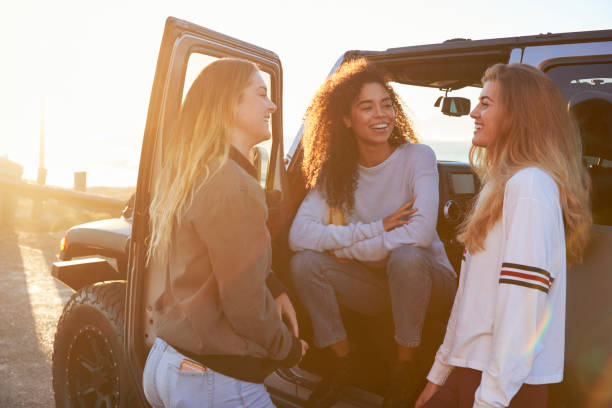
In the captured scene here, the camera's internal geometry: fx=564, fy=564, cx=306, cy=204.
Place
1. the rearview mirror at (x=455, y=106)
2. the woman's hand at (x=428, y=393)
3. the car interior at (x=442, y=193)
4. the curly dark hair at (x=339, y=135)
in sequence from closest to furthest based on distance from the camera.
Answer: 1. the woman's hand at (x=428, y=393)
2. the car interior at (x=442, y=193)
3. the curly dark hair at (x=339, y=135)
4. the rearview mirror at (x=455, y=106)

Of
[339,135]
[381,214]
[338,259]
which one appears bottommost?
[338,259]

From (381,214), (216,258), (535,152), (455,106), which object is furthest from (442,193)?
(216,258)

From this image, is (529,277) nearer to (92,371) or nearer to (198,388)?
(198,388)

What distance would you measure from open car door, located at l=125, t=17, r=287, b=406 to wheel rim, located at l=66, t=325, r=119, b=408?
1.05 ft

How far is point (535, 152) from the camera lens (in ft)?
6.01

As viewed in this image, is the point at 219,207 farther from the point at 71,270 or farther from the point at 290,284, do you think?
the point at 71,270

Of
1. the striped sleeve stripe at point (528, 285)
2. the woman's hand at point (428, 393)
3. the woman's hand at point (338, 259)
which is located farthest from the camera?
the woman's hand at point (338, 259)

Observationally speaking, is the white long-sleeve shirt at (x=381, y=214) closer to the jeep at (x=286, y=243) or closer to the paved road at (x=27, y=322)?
the jeep at (x=286, y=243)

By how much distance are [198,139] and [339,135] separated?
157 cm

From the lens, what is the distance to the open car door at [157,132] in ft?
8.01

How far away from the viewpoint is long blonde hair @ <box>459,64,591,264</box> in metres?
1.80

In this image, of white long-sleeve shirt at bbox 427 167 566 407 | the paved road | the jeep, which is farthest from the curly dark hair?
the paved road

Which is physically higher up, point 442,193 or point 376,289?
point 442,193

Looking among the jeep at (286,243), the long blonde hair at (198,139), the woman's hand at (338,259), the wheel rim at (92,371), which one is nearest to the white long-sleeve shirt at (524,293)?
the jeep at (286,243)
